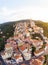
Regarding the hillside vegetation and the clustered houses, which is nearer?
the clustered houses

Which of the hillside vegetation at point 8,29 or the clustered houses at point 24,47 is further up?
the hillside vegetation at point 8,29

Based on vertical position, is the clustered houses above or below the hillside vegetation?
below

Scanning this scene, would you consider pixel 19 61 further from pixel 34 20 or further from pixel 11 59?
pixel 34 20

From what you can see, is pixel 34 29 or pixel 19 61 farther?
pixel 34 29

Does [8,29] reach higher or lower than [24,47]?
higher

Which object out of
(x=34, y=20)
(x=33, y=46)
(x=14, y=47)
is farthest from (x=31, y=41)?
(x=34, y=20)

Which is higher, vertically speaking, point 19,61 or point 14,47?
point 14,47

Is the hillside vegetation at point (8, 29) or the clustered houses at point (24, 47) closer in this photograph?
the clustered houses at point (24, 47)

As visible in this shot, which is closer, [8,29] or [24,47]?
[24,47]
